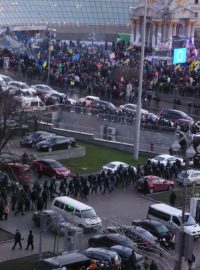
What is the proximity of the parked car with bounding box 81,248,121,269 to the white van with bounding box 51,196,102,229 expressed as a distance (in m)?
3.22

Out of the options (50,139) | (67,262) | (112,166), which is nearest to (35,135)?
(50,139)

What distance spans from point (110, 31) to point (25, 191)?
197 ft

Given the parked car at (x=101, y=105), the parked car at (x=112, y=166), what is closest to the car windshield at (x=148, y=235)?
the parked car at (x=112, y=166)

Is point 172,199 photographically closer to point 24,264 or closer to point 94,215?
point 94,215

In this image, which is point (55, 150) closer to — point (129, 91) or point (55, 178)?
point (55, 178)

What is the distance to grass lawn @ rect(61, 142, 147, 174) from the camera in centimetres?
3211

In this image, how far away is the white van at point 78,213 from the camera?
2380 centimetres

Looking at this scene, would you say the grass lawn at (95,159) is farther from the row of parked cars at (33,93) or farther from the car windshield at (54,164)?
the row of parked cars at (33,93)

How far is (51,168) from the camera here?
2994cm

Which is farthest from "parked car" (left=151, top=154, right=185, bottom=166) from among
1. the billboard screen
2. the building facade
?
the building facade

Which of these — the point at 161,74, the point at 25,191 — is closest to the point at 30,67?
the point at 161,74

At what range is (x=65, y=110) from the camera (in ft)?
131

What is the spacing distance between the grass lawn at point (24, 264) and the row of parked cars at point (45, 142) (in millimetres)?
13010

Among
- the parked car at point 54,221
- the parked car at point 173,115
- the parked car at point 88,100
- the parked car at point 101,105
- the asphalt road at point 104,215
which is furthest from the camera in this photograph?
the parked car at point 88,100
